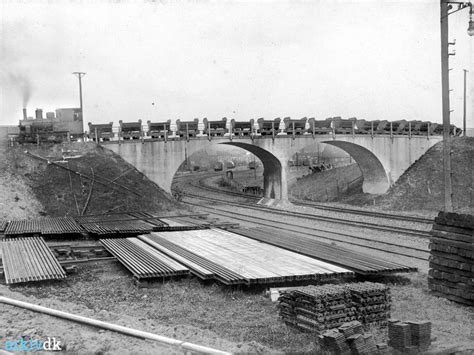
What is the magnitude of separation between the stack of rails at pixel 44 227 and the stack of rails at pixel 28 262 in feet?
7.90

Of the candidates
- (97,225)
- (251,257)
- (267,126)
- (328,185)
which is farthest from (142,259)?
(328,185)

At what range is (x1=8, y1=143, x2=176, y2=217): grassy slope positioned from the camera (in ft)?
87.8

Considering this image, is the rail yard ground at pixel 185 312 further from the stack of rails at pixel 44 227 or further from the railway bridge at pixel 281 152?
the railway bridge at pixel 281 152

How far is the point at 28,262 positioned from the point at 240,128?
21.8 meters

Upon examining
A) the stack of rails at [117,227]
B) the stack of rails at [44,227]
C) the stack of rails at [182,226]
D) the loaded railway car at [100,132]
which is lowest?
the stack of rails at [182,226]

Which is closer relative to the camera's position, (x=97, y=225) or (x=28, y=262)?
(x=28, y=262)

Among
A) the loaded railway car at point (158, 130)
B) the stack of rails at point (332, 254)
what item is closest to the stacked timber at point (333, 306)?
the stack of rails at point (332, 254)

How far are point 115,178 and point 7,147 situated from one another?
7462mm

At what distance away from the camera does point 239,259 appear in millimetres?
13516

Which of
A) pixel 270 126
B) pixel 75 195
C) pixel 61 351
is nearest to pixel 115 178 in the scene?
pixel 75 195

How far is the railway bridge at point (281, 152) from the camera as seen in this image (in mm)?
31922

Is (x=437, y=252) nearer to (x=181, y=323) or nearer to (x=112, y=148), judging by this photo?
(x=181, y=323)

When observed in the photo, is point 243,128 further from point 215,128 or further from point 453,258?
point 453,258

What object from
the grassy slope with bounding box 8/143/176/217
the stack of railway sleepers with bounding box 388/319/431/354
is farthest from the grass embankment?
the stack of railway sleepers with bounding box 388/319/431/354
